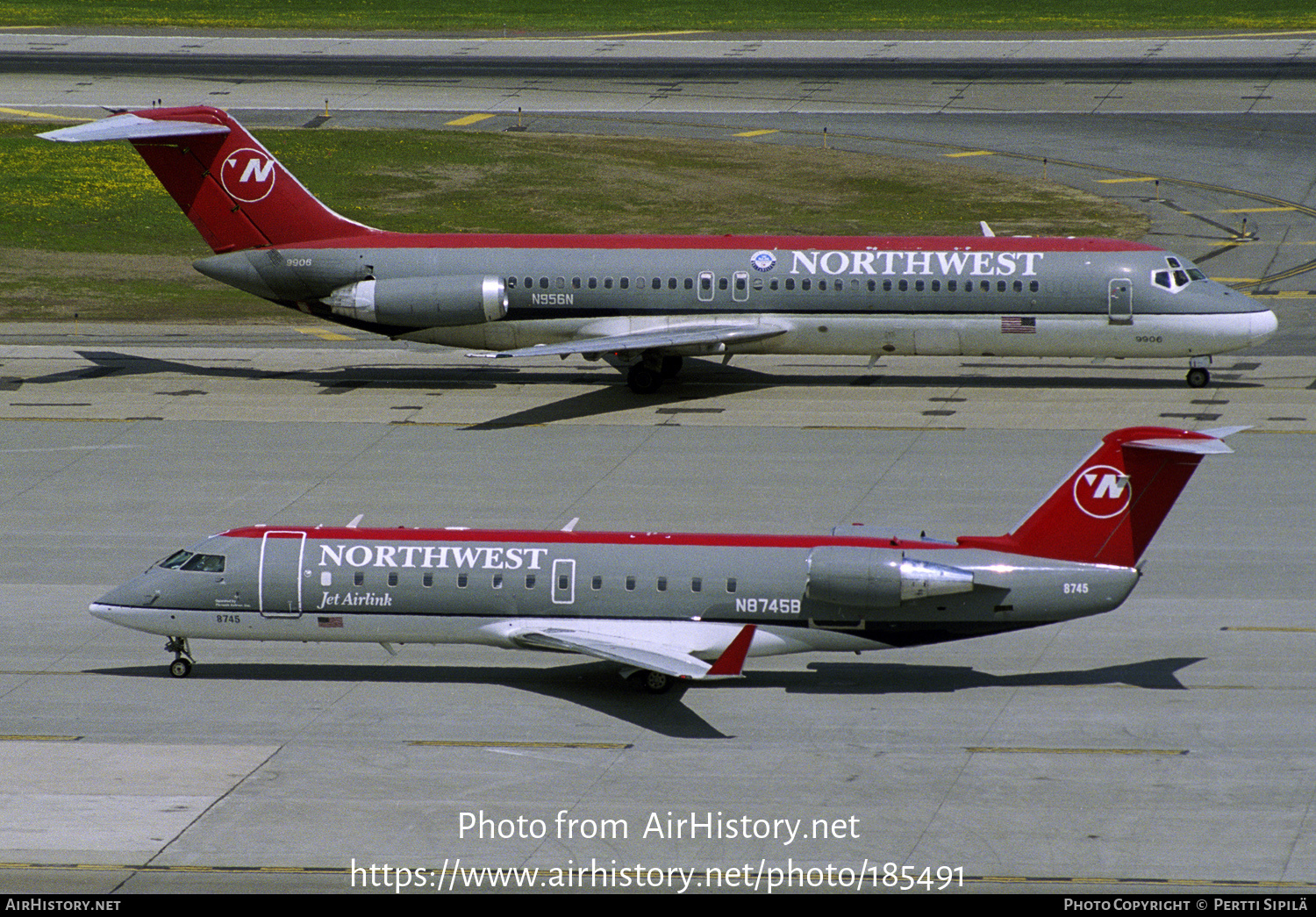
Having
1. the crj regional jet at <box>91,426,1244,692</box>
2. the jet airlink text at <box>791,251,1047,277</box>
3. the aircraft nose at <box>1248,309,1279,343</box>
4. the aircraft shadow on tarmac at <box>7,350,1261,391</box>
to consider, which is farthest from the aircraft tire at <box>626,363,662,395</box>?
the crj regional jet at <box>91,426,1244,692</box>

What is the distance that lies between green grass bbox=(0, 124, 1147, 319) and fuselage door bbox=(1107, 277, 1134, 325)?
20.0 meters

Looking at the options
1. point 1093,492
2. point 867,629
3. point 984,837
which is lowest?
point 984,837

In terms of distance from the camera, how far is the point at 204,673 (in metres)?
31.5

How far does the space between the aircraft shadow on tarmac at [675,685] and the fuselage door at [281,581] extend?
1.54 meters

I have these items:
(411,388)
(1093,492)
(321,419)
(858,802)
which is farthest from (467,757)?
(411,388)

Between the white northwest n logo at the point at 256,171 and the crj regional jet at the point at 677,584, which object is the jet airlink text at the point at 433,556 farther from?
the white northwest n logo at the point at 256,171

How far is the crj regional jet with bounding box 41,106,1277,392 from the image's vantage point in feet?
163

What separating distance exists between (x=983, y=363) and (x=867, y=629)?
27.8m

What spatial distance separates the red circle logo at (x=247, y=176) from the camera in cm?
5200

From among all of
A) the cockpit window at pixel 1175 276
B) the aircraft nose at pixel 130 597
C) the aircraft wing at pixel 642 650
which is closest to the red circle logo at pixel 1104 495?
the aircraft wing at pixel 642 650

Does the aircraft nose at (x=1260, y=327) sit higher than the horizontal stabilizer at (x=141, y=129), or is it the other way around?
the horizontal stabilizer at (x=141, y=129)

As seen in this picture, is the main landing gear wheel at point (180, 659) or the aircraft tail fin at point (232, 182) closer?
the main landing gear wheel at point (180, 659)

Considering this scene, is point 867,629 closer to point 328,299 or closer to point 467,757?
point 467,757

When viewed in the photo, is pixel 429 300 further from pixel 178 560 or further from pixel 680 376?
pixel 178 560
